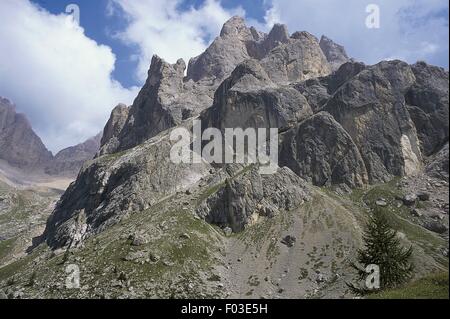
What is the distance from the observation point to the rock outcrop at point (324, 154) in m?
170

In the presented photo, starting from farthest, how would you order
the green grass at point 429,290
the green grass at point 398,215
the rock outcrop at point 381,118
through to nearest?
1. the rock outcrop at point 381,118
2. the green grass at point 398,215
3. the green grass at point 429,290

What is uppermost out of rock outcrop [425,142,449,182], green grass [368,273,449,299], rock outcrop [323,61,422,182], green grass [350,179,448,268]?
rock outcrop [323,61,422,182]

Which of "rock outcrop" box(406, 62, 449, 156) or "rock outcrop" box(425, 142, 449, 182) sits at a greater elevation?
"rock outcrop" box(406, 62, 449, 156)

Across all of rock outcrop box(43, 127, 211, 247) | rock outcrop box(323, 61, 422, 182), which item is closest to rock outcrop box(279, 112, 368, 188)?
rock outcrop box(323, 61, 422, 182)

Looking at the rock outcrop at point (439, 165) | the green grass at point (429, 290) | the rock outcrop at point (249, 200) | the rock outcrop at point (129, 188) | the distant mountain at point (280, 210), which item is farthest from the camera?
the rock outcrop at point (129, 188)

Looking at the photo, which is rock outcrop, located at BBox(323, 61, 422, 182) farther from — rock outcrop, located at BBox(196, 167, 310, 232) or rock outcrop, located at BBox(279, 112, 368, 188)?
rock outcrop, located at BBox(196, 167, 310, 232)

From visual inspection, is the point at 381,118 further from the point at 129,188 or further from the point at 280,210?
the point at 129,188

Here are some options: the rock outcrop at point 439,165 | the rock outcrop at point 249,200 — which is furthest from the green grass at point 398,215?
the rock outcrop at point 249,200

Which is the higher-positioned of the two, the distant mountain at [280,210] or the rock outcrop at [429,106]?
the rock outcrop at [429,106]

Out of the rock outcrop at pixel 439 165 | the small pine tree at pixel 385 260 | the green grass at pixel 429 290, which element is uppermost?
the rock outcrop at pixel 439 165

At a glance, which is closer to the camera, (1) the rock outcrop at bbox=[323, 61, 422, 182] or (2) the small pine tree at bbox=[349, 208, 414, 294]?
(2) the small pine tree at bbox=[349, 208, 414, 294]

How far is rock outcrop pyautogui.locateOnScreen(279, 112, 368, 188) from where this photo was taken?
170 meters

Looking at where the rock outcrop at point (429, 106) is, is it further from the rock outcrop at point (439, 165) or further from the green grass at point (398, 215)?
the green grass at point (398, 215)
